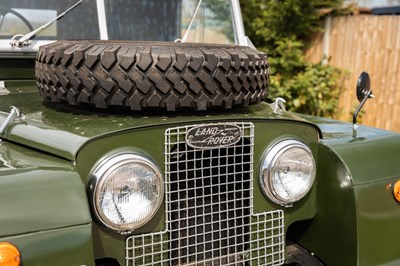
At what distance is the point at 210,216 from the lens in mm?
1882

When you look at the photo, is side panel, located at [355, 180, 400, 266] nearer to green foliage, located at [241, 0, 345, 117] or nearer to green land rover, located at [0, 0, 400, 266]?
green land rover, located at [0, 0, 400, 266]

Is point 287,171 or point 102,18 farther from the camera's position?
point 102,18

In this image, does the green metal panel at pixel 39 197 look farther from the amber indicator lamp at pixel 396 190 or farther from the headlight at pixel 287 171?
the amber indicator lamp at pixel 396 190

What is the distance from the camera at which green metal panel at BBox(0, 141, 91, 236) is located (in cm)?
136

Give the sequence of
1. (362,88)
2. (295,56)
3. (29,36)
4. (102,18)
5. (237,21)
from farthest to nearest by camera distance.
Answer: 1. (295,56)
2. (237,21)
3. (102,18)
4. (29,36)
5. (362,88)

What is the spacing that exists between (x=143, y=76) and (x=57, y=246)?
62 cm

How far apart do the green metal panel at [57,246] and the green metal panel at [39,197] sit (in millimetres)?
19

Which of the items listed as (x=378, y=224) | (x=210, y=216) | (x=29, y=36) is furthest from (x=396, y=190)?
(x=29, y=36)

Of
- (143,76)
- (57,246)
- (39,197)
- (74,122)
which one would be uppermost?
(143,76)

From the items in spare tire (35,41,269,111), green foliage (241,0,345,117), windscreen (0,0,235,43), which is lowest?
green foliage (241,0,345,117)

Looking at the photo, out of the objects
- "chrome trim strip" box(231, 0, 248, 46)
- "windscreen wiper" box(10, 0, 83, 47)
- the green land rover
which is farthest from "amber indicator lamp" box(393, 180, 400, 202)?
"windscreen wiper" box(10, 0, 83, 47)

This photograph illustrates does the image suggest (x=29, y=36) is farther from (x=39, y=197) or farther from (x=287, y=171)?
(x=287, y=171)

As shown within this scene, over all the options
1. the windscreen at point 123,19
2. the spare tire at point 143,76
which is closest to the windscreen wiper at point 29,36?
the windscreen at point 123,19

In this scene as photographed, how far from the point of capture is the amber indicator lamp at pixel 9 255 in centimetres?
134
